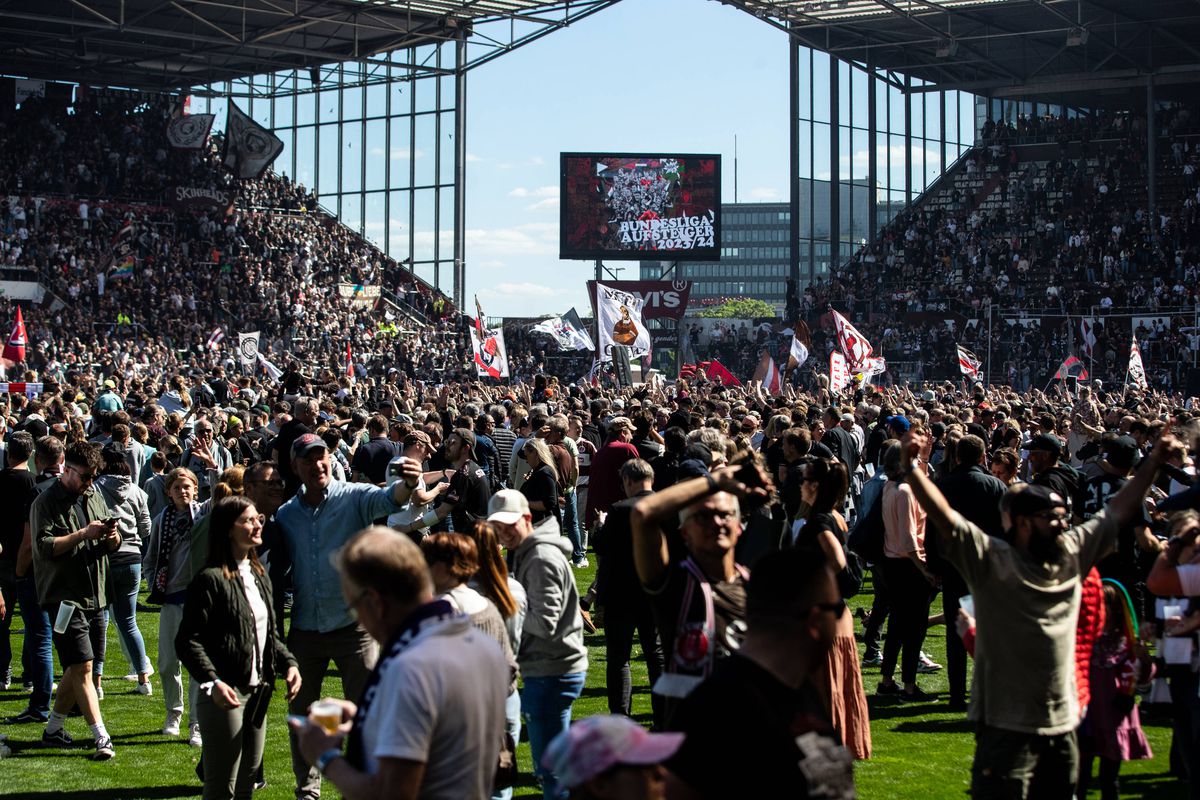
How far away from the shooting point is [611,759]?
3.11 meters

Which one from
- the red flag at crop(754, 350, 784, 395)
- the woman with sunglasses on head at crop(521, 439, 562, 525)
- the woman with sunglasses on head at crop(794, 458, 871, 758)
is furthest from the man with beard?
the red flag at crop(754, 350, 784, 395)

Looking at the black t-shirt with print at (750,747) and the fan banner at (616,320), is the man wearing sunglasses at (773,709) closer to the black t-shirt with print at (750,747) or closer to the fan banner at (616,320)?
the black t-shirt with print at (750,747)

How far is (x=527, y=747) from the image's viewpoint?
29.1 ft

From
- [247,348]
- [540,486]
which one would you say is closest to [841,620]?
[540,486]

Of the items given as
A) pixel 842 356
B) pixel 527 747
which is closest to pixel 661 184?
pixel 842 356

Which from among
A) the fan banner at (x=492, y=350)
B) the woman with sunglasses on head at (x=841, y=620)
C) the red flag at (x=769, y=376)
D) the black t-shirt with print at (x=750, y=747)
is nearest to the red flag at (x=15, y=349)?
the fan banner at (x=492, y=350)

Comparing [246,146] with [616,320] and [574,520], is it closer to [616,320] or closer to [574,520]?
[616,320]

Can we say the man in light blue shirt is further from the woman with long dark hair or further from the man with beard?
the man with beard

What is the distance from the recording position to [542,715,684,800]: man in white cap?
3105 millimetres

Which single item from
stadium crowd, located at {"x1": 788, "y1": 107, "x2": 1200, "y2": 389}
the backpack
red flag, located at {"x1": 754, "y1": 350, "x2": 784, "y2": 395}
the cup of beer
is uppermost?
stadium crowd, located at {"x1": 788, "y1": 107, "x2": 1200, "y2": 389}

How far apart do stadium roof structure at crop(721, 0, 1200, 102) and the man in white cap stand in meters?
35.8

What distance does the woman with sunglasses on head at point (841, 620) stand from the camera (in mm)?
6742

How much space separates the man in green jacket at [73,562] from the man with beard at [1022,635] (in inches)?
191

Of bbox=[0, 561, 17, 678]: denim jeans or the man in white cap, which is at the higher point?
the man in white cap
